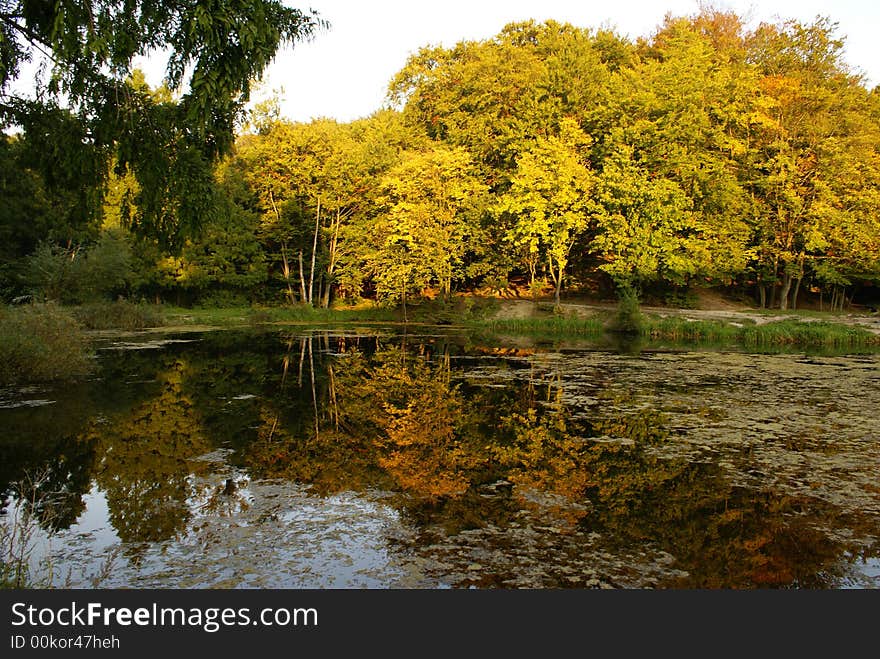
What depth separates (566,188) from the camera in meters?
29.2

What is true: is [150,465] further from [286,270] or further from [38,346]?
[286,270]

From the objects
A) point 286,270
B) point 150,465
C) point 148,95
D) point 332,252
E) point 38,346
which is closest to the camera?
point 150,465

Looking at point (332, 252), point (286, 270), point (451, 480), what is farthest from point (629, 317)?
point (286, 270)

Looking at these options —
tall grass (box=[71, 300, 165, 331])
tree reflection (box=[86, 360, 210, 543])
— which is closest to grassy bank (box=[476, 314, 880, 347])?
tall grass (box=[71, 300, 165, 331])

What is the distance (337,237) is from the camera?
38188 mm

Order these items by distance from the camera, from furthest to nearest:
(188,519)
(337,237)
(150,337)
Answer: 1. (337,237)
2. (150,337)
3. (188,519)

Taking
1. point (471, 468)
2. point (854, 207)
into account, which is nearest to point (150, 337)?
point (471, 468)

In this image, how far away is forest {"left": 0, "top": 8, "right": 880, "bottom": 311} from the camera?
28531 millimetres

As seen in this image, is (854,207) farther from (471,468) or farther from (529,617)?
(529,617)

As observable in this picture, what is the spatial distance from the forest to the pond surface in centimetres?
1509

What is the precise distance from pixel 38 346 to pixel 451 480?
32.7ft

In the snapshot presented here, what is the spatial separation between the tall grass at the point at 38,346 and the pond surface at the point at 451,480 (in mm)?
834

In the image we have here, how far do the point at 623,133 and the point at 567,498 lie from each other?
1070 inches

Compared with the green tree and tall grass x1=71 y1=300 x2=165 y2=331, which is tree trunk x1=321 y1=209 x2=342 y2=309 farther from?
the green tree
